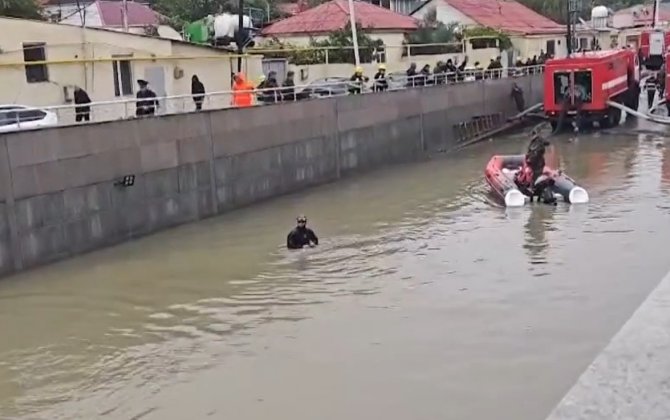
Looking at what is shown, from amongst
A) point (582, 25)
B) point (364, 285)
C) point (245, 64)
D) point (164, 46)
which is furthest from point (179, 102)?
point (582, 25)

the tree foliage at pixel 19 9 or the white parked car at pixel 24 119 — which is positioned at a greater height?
the tree foliage at pixel 19 9

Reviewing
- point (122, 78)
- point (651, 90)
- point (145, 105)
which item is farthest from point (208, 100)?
point (651, 90)

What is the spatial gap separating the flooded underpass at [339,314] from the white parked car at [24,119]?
2684 millimetres

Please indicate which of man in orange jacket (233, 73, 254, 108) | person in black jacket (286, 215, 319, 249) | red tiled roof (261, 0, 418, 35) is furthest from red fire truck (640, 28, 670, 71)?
person in black jacket (286, 215, 319, 249)

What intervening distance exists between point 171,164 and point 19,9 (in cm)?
2015

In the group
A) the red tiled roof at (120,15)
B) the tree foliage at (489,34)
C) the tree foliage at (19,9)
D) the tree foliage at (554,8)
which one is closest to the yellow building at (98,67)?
the tree foliage at (19,9)

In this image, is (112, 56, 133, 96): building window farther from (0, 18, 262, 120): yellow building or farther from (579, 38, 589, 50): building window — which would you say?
(579, 38, 589, 50): building window

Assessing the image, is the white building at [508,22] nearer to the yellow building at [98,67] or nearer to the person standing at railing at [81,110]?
the yellow building at [98,67]

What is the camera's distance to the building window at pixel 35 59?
23172 millimetres

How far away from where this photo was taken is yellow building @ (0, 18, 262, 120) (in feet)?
74.2

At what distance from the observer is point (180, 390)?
10.1 meters

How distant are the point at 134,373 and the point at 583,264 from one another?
25.2 feet

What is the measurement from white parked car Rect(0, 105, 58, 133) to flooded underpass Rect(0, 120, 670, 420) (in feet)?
8.81

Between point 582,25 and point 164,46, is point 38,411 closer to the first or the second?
point 164,46
